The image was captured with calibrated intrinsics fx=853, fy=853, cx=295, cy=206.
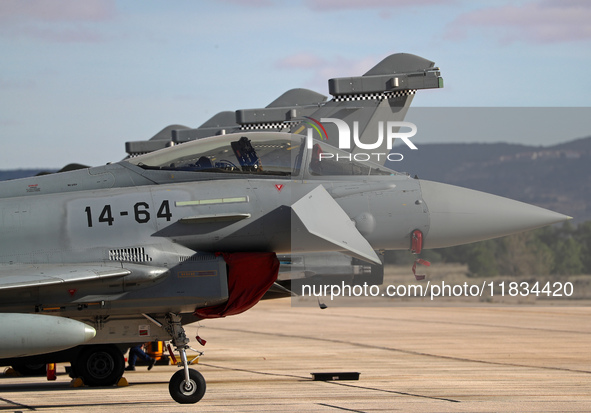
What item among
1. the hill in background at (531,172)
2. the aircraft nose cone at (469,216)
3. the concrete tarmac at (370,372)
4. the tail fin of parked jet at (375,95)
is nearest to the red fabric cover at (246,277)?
the concrete tarmac at (370,372)

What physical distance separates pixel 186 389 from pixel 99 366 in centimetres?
317

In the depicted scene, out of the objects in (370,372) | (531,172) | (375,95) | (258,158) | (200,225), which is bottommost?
(370,372)

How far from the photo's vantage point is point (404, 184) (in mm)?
9703

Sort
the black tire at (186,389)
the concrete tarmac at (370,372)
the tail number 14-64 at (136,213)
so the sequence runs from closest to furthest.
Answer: the tail number 14-64 at (136,213), the black tire at (186,389), the concrete tarmac at (370,372)

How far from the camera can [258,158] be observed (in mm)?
9695

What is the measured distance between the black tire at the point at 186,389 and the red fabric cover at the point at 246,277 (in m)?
0.80

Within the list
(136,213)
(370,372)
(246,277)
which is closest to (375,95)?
(370,372)

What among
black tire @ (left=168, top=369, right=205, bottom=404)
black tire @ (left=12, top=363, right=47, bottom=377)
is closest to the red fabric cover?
black tire @ (left=168, top=369, right=205, bottom=404)

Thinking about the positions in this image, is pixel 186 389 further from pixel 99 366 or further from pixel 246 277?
pixel 99 366

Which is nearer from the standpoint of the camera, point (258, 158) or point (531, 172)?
point (258, 158)

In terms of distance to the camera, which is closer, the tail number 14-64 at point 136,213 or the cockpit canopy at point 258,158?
the tail number 14-64 at point 136,213

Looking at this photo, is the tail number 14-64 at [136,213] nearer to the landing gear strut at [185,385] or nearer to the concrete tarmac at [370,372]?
the landing gear strut at [185,385]

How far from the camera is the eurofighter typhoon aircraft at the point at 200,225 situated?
912 cm

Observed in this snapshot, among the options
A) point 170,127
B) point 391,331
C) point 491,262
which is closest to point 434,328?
point 391,331
